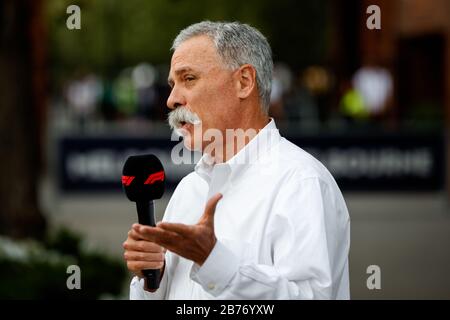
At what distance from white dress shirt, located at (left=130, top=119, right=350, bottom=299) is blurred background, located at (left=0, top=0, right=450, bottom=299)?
3131 millimetres

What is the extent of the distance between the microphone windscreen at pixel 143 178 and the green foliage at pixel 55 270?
448 cm

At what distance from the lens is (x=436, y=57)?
24.8m

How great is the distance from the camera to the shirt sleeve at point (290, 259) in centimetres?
254

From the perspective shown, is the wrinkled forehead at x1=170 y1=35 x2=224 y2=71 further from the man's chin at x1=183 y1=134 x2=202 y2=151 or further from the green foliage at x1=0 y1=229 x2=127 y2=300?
the green foliage at x1=0 y1=229 x2=127 y2=300

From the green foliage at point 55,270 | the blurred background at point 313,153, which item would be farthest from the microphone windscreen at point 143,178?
the green foliage at point 55,270

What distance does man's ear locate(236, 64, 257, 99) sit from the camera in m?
2.83

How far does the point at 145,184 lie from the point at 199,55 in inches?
15.1

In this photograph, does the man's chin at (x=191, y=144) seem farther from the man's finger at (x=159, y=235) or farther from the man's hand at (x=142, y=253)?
the man's finger at (x=159, y=235)

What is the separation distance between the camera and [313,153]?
1586 cm

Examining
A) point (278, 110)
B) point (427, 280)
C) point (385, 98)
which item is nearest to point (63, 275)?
point (427, 280)

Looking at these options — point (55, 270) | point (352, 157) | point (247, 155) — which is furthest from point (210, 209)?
point (352, 157)

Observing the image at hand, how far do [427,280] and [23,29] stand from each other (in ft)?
16.9
